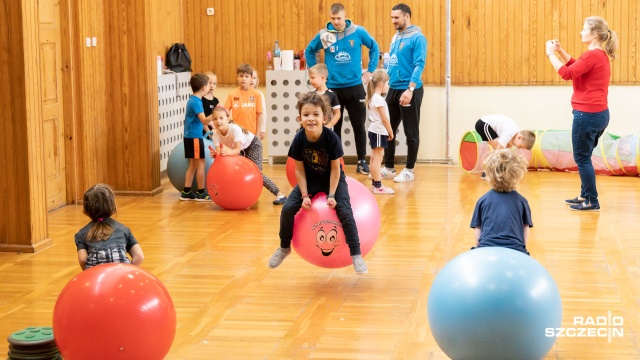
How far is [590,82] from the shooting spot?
29.3ft

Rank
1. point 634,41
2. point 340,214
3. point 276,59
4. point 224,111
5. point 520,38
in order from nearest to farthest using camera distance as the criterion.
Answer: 1. point 340,214
2. point 224,111
3. point 634,41
4. point 520,38
5. point 276,59

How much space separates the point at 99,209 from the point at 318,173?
1.82 m

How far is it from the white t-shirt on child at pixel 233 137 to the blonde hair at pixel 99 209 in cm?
428

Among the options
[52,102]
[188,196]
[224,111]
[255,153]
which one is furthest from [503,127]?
[52,102]

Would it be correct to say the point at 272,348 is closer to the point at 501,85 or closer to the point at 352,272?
the point at 352,272

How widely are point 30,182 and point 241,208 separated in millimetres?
2308

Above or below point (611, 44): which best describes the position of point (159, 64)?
below

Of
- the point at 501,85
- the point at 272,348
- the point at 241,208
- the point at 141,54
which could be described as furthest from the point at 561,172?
the point at 272,348

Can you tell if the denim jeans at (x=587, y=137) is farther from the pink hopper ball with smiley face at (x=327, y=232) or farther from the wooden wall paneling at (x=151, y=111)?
the wooden wall paneling at (x=151, y=111)

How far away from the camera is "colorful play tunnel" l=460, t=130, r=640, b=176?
11211 millimetres

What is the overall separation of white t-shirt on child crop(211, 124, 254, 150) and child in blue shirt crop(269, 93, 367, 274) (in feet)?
9.57

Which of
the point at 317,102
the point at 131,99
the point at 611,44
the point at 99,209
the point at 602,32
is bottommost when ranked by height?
the point at 99,209

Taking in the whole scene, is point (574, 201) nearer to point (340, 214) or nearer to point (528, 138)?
point (528, 138)

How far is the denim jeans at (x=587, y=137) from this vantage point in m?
8.94
